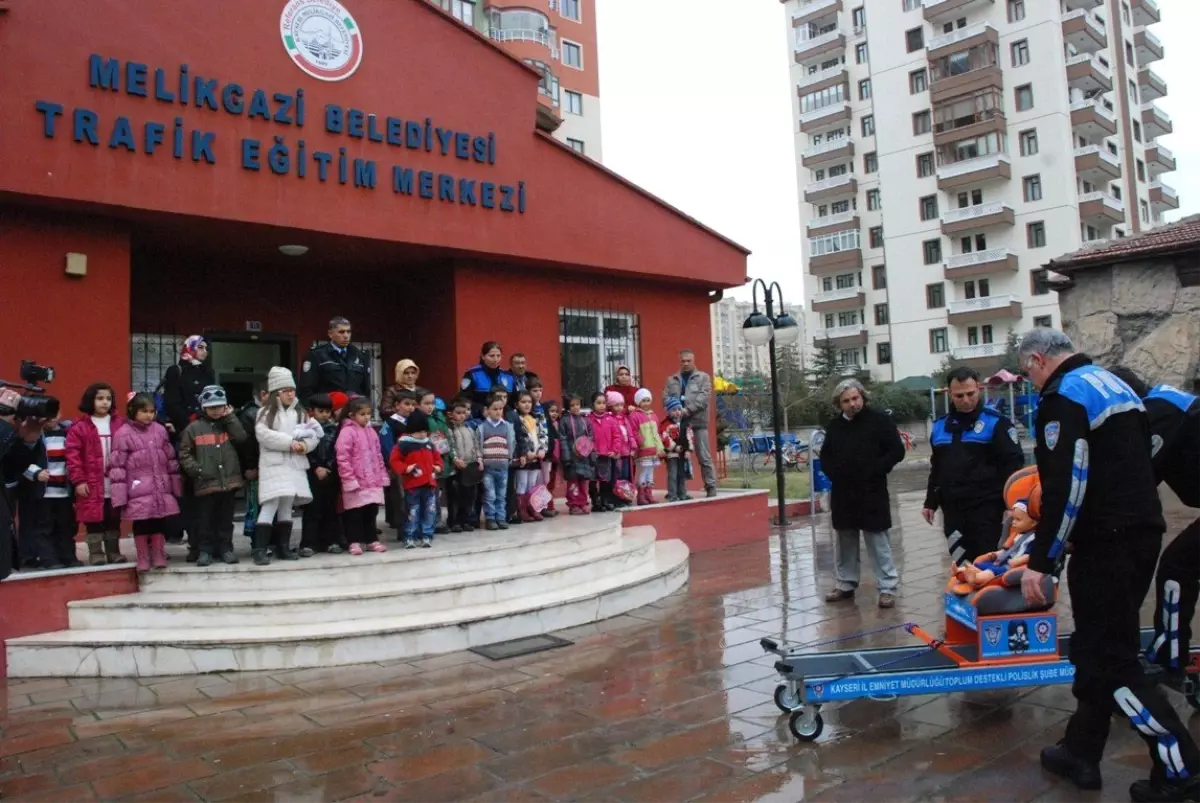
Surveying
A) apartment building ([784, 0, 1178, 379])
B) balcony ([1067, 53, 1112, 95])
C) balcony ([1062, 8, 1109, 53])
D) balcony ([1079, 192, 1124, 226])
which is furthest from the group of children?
balcony ([1062, 8, 1109, 53])

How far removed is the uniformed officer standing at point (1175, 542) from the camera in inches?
154

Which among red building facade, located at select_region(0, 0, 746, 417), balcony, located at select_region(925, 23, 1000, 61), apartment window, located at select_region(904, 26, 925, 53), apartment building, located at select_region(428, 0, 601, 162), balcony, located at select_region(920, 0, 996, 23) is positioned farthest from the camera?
apartment window, located at select_region(904, 26, 925, 53)

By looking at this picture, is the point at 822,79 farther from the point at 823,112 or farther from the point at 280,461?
the point at 280,461

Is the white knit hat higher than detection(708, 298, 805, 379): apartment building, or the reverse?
detection(708, 298, 805, 379): apartment building

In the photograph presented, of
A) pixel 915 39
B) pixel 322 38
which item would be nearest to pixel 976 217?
pixel 915 39

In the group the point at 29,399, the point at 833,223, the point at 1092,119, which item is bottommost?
the point at 29,399

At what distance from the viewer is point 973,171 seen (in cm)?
4488

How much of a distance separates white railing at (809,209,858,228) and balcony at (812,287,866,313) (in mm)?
4285

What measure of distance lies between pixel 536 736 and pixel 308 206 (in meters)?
6.35

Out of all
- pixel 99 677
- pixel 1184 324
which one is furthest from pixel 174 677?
pixel 1184 324

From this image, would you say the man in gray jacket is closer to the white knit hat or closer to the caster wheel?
the white knit hat

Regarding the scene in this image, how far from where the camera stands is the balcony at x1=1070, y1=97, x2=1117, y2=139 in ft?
142

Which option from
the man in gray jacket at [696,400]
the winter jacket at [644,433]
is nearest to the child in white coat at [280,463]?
the winter jacket at [644,433]

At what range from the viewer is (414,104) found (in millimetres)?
9617
